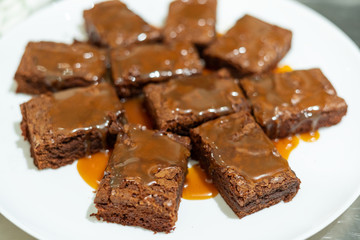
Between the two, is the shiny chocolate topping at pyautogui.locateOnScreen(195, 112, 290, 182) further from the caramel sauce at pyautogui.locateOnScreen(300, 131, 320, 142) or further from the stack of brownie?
the caramel sauce at pyautogui.locateOnScreen(300, 131, 320, 142)

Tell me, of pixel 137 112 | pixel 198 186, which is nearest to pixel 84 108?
pixel 137 112

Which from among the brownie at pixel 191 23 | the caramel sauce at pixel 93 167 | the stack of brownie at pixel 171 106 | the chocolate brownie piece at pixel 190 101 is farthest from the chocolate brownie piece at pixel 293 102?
the caramel sauce at pixel 93 167

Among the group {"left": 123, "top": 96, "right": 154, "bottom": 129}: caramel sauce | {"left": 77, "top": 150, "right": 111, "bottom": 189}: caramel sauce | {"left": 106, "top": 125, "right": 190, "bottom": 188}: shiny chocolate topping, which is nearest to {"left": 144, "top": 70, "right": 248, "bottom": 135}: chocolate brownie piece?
{"left": 123, "top": 96, "right": 154, "bottom": 129}: caramel sauce

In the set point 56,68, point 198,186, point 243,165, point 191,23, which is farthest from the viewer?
point 191,23

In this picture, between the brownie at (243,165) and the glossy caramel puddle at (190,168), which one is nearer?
the brownie at (243,165)

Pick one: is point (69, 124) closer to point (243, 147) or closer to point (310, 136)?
point (243, 147)

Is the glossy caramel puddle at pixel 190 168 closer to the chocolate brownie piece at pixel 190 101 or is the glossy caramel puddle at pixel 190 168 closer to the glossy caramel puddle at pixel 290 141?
the glossy caramel puddle at pixel 290 141
